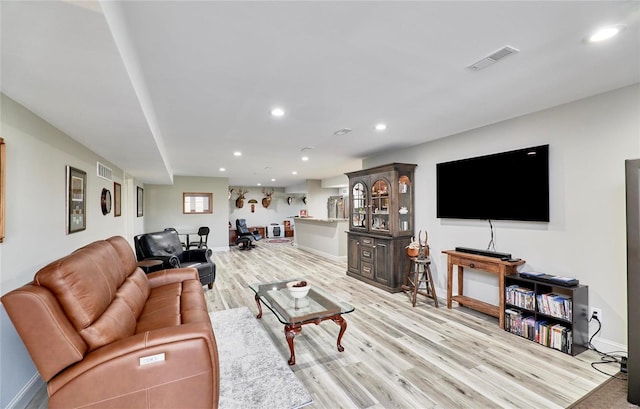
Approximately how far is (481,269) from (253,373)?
2.73 meters

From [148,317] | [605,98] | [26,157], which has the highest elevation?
[605,98]

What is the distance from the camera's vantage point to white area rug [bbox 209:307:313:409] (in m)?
1.94

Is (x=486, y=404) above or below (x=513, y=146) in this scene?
below

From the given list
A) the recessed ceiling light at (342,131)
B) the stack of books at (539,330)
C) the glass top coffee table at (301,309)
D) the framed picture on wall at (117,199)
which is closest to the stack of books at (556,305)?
the stack of books at (539,330)

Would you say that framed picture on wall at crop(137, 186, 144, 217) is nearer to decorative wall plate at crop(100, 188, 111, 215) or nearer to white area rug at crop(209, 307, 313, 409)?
decorative wall plate at crop(100, 188, 111, 215)

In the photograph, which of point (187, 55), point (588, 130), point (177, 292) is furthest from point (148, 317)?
point (588, 130)

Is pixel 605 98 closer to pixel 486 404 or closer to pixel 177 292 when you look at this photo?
pixel 486 404

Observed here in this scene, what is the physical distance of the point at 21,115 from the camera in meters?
2.06

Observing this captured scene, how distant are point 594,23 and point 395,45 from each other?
1.10m

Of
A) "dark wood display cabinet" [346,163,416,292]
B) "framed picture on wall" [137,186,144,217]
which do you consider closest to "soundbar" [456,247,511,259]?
"dark wood display cabinet" [346,163,416,292]

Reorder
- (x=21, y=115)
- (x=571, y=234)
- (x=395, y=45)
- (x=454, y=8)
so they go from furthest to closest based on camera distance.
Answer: (x=571, y=234), (x=21, y=115), (x=395, y=45), (x=454, y=8)

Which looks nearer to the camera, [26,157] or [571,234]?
[26,157]

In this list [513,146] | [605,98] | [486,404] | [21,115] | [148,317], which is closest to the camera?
[486,404]

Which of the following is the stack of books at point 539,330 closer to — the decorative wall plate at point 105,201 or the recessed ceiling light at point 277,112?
the recessed ceiling light at point 277,112
